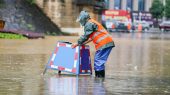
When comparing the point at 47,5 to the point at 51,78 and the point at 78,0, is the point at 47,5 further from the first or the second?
the point at 51,78

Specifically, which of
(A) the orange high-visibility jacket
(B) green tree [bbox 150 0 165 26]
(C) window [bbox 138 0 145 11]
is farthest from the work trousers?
(C) window [bbox 138 0 145 11]

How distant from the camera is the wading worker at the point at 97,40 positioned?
14727mm

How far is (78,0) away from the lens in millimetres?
61500

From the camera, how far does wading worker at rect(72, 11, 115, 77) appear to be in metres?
14.7

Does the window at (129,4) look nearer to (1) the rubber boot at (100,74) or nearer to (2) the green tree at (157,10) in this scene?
(2) the green tree at (157,10)

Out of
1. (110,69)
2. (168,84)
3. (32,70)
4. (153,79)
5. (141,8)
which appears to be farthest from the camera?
(141,8)

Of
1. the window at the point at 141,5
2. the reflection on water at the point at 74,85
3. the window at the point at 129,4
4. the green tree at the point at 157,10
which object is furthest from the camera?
the window at the point at 141,5

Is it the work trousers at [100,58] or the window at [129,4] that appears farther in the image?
the window at [129,4]

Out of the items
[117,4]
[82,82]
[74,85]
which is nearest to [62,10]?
[82,82]

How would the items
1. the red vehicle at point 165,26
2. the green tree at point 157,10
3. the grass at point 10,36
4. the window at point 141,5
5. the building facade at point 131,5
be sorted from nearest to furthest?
the grass at point 10,36
the red vehicle at point 165,26
the green tree at point 157,10
the building facade at point 131,5
the window at point 141,5

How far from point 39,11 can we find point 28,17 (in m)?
3.07

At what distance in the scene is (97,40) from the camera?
1488 cm

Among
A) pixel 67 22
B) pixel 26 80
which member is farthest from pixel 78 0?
pixel 26 80

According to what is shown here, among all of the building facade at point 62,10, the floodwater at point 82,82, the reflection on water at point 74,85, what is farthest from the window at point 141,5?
the reflection on water at point 74,85
